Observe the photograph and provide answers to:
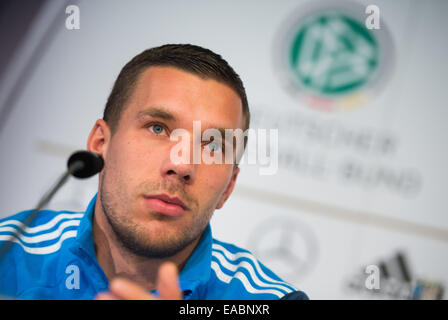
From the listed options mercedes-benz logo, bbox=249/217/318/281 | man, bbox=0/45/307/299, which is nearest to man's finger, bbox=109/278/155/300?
man, bbox=0/45/307/299

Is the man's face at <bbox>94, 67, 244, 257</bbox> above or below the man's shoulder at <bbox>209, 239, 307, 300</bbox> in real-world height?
above

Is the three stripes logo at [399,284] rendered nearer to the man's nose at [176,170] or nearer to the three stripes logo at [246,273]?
the three stripes logo at [246,273]

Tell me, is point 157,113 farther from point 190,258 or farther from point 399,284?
point 399,284

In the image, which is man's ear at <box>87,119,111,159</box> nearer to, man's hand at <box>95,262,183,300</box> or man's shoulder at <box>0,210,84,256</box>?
man's shoulder at <box>0,210,84,256</box>

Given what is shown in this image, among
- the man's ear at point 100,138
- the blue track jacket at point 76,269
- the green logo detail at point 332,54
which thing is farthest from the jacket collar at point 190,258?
the green logo detail at point 332,54

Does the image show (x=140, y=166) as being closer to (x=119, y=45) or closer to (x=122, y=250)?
(x=122, y=250)

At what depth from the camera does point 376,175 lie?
57.6 inches

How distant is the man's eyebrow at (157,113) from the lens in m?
0.80

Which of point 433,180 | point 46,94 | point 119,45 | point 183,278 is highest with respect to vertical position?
point 119,45

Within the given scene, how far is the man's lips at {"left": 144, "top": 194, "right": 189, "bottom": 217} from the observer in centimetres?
76

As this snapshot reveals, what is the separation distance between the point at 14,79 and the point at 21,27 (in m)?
0.15

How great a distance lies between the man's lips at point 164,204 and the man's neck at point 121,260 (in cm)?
14

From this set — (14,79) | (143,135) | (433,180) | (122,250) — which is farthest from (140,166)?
(433,180)

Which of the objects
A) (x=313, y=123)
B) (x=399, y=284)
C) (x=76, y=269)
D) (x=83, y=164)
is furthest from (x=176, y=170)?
(x=399, y=284)
